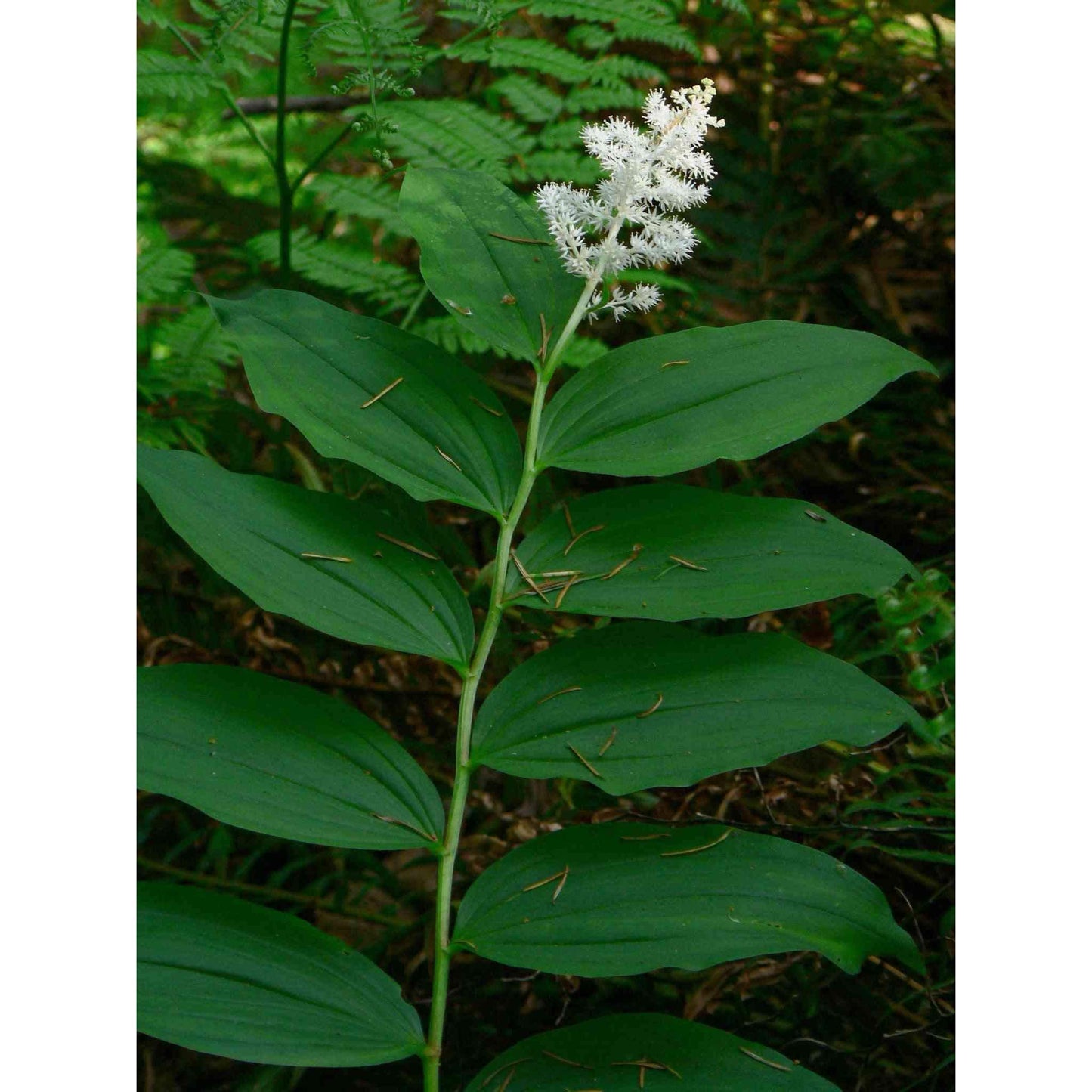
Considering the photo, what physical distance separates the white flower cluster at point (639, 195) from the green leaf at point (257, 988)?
2.63 ft

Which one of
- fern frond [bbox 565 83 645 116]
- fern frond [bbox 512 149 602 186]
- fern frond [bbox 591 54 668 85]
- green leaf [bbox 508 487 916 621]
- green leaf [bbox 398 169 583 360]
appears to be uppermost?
fern frond [bbox 591 54 668 85]

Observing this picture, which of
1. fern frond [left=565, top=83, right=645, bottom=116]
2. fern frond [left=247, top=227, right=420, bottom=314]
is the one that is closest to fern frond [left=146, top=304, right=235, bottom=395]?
fern frond [left=247, top=227, right=420, bottom=314]

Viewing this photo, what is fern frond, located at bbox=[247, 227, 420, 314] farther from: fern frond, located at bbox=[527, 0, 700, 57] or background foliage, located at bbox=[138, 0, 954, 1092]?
fern frond, located at bbox=[527, 0, 700, 57]

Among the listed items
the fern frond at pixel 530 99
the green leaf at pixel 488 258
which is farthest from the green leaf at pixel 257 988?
the fern frond at pixel 530 99

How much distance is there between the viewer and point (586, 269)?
1214 mm

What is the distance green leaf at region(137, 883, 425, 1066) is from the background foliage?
0.36 meters

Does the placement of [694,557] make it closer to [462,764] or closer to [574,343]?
[462,764]

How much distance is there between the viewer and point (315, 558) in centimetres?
112

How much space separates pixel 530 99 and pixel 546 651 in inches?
51.6

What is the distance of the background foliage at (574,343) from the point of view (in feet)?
4.56

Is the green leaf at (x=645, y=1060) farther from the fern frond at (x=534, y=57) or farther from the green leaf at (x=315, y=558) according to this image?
the fern frond at (x=534, y=57)

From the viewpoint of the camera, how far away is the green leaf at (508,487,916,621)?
1095 mm

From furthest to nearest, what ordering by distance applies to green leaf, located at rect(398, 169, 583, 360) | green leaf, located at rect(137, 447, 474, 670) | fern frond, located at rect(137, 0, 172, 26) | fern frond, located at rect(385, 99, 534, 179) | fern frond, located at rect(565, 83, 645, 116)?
fern frond, located at rect(565, 83, 645, 116), fern frond, located at rect(385, 99, 534, 179), fern frond, located at rect(137, 0, 172, 26), green leaf, located at rect(398, 169, 583, 360), green leaf, located at rect(137, 447, 474, 670)
